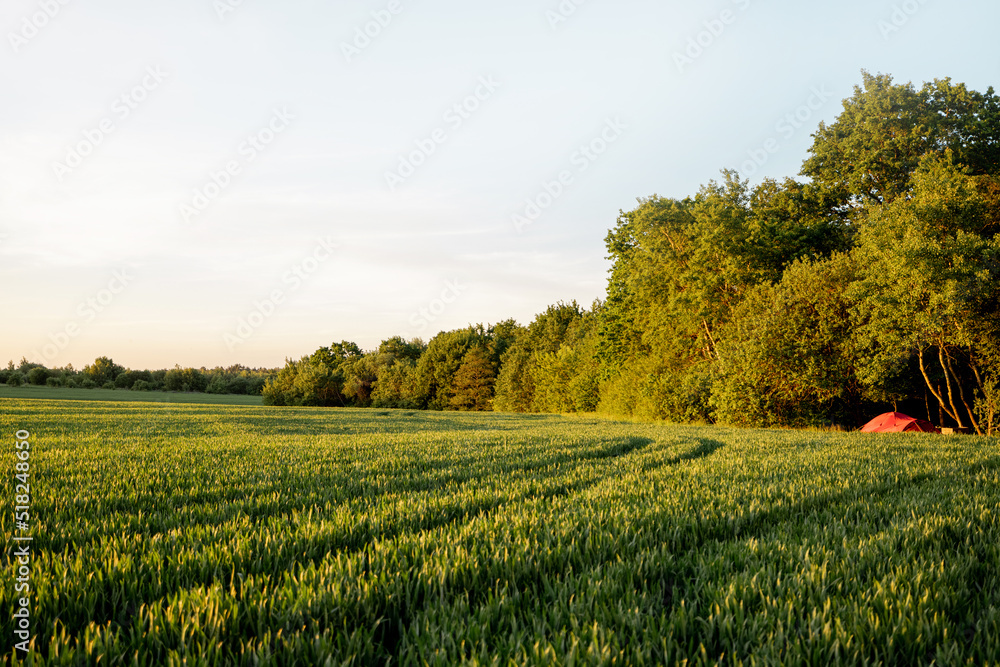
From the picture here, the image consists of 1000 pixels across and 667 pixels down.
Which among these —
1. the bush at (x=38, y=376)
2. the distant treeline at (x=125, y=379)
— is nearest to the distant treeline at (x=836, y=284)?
the distant treeline at (x=125, y=379)

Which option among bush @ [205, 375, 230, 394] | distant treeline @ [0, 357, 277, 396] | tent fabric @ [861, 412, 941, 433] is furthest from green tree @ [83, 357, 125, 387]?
tent fabric @ [861, 412, 941, 433]

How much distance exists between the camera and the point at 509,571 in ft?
10.9

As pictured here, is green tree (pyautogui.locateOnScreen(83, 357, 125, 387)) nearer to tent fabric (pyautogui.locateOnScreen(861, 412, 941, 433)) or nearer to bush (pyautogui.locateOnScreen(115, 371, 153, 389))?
bush (pyautogui.locateOnScreen(115, 371, 153, 389))

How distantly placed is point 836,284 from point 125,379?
118100 millimetres

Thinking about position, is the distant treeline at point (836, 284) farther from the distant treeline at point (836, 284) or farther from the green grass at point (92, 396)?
the green grass at point (92, 396)

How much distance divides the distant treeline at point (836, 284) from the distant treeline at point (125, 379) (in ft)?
261

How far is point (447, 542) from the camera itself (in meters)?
3.85

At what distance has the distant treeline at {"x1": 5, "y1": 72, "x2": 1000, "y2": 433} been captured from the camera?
19906mm

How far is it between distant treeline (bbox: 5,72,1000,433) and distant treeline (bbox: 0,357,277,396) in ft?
261

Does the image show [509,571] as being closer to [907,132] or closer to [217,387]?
[907,132]

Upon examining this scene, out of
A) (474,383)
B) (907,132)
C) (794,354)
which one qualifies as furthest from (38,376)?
(907,132)

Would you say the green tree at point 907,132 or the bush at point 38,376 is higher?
the green tree at point 907,132

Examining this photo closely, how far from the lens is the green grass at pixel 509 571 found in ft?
7.66

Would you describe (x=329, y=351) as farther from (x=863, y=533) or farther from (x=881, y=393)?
(x=863, y=533)
